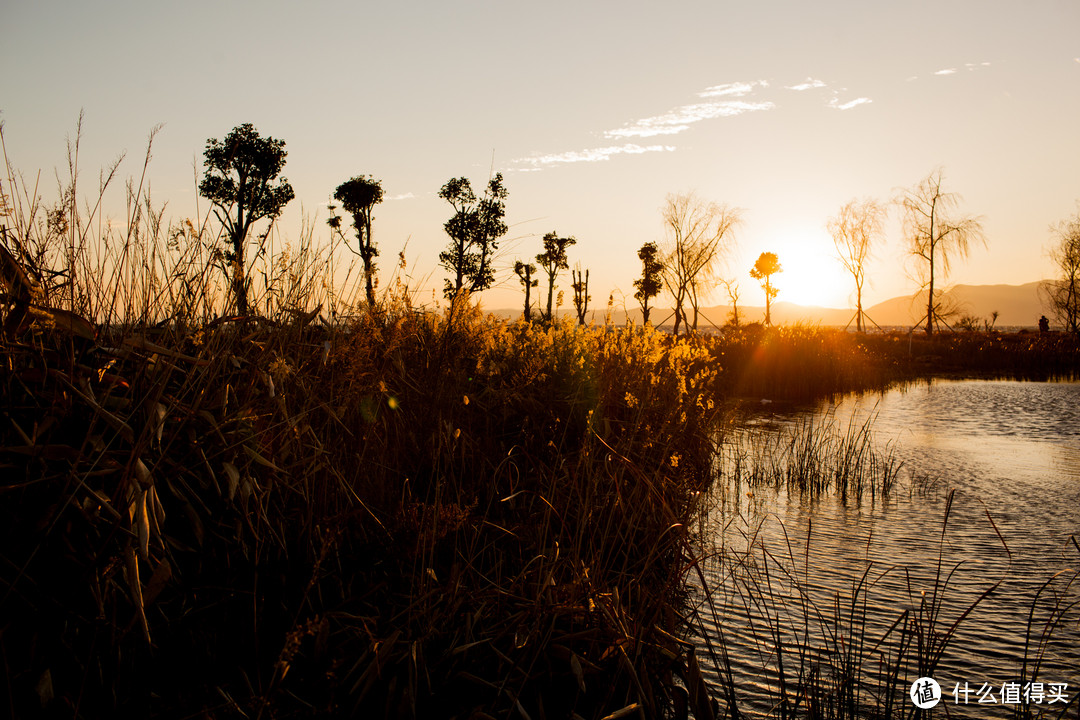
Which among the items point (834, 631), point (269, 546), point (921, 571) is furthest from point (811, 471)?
point (269, 546)

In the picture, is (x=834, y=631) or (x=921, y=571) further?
(x=921, y=571)

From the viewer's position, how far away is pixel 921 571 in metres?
4.31

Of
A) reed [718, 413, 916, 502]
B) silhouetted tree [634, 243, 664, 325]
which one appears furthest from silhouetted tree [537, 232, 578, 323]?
reed [718, 413, 916, 502]

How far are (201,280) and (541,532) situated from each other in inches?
75.4

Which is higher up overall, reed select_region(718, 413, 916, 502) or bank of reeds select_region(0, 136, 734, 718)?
bank of reeds select_region(0, 136, 734, 718)

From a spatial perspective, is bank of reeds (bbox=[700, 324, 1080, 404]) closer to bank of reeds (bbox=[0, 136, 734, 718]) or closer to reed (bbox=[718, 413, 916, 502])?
reed (bbox=[718, 413, 916, 502])

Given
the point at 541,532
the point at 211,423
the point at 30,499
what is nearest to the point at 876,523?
the point at 541,532

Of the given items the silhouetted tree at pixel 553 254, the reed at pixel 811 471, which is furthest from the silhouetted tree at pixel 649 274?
the reed at pixel 811 471

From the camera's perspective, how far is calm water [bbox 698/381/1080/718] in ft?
9.70

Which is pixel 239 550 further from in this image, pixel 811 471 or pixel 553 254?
pixel 553 254

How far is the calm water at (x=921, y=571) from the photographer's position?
296 cm
